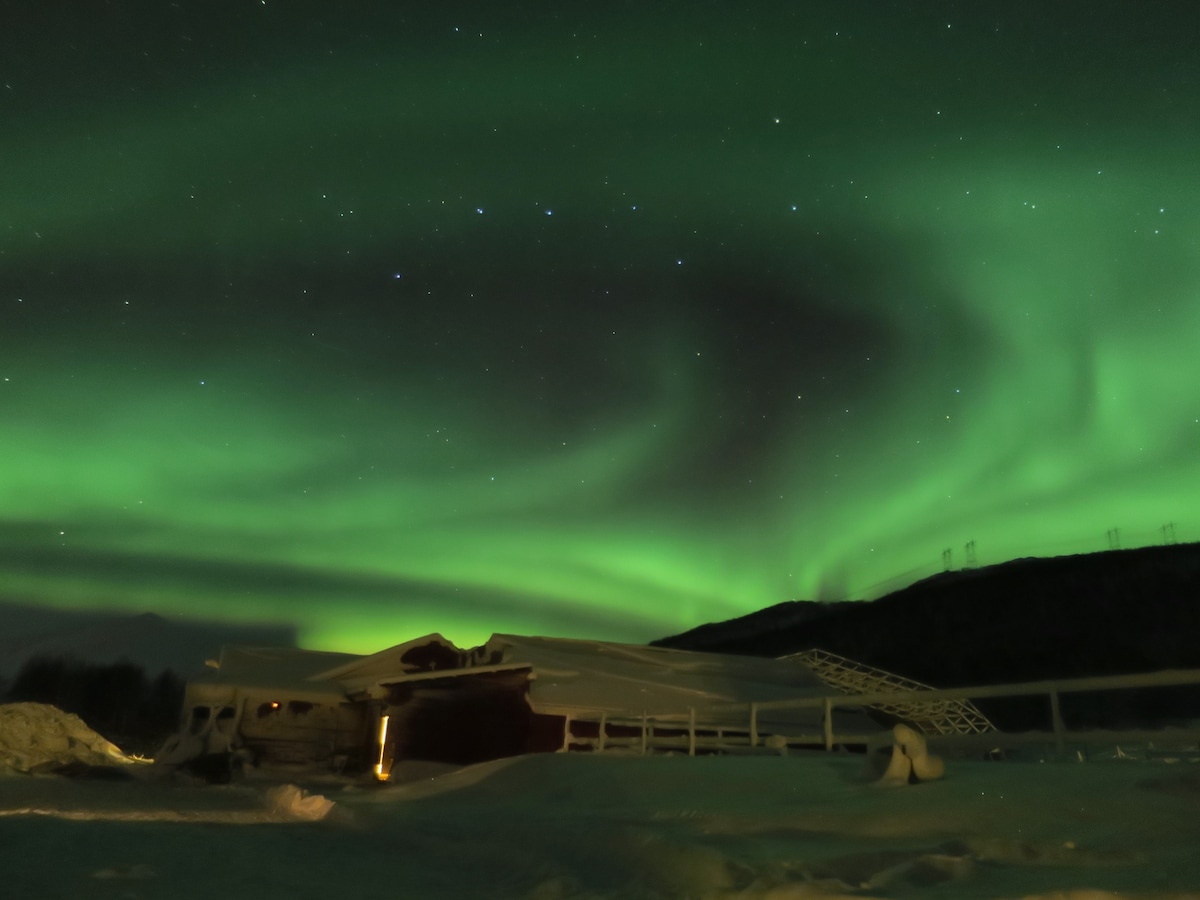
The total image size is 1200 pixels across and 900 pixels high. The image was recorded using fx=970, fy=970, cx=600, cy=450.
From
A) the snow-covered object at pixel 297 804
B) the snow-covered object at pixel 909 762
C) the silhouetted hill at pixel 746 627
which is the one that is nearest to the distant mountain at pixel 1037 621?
the silhouetted hill at pixel 746 627

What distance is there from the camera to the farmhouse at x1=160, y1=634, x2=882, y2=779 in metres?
26.4

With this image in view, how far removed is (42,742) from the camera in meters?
28.2

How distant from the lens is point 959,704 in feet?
118

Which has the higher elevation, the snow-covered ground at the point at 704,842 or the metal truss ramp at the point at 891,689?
the metal truss ramp at the point at 891,689

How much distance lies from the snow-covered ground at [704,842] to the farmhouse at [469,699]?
1377 centimetres

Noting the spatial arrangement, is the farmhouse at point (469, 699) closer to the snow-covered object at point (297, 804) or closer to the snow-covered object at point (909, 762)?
the snow-covered object at point (297, 804)

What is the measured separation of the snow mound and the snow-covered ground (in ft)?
41.5

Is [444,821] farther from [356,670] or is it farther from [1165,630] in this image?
[1165,630]

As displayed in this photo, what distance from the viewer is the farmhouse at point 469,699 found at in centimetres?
2640

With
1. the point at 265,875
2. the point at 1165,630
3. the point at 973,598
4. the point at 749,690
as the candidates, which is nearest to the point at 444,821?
the point at 265,875

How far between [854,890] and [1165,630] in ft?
334

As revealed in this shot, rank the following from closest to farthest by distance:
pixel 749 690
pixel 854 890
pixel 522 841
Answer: pixel 854 890 → pixel 522 841 → pixel 749 690

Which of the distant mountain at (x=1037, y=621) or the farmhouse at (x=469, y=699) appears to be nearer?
the farmhouse at (x=469, y=699)

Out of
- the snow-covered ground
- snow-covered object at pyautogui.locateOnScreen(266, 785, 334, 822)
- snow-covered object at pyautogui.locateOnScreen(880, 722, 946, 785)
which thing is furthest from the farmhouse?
snow-covered object at pyautogui.locateOnScreen(880, 722, 946, 785)
